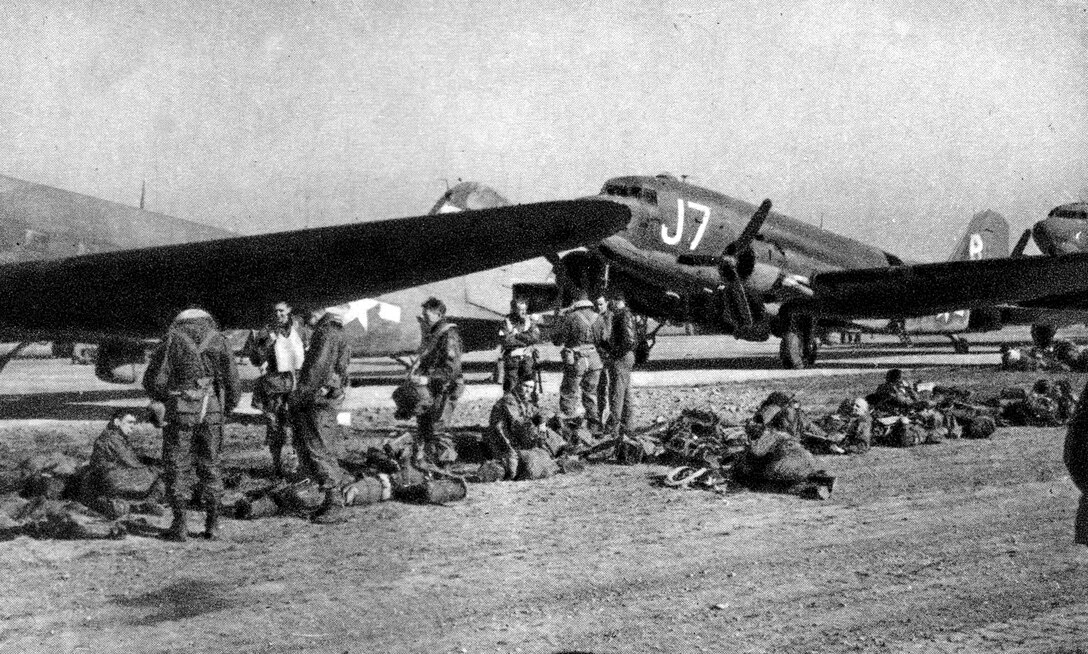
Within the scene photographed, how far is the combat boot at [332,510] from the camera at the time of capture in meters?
7.75

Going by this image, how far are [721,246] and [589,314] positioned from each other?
1058 cm

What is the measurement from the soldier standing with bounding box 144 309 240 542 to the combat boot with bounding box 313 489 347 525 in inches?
35.8

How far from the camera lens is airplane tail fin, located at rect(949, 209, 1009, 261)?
1588 inches

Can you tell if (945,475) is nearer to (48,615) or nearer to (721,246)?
(48,615)

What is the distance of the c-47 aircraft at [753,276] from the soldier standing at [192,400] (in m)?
14.8

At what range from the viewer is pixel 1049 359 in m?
23.5

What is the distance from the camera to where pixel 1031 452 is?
1128 centimetres

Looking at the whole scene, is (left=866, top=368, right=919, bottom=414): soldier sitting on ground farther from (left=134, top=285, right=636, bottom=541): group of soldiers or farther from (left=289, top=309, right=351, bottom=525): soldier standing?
(left=289, top=309, right=351, bottom=525): soldier standing

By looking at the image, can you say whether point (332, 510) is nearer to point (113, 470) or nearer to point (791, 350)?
point (113, 470)

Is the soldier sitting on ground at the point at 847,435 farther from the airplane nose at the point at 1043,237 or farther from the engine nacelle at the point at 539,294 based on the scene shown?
the airplane nose at the point at 1043,237

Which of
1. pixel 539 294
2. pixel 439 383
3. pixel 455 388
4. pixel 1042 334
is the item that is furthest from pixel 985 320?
pixel 439 383

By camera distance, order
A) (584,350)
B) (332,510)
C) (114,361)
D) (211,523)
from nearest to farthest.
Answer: (211,523) < (332,510) < (584,350) < (114,361)

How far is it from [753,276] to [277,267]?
17.7 m

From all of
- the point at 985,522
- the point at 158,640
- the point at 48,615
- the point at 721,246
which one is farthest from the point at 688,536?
the point at 721,246
